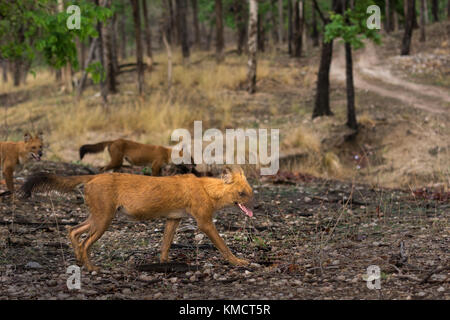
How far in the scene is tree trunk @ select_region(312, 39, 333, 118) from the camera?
17898mm

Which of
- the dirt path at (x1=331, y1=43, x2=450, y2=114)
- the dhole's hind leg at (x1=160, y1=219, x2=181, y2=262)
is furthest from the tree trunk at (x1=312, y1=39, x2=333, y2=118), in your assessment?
the dhole's hind leg at (x1=160, y1=219, x2=181, y2=262)

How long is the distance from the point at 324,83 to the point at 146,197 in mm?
13482

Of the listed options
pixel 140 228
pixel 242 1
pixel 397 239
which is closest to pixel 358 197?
pixel 397 239

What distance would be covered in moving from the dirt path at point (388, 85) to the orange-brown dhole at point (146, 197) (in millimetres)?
14657

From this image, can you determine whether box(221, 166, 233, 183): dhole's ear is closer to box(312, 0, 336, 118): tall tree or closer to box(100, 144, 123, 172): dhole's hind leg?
box(100, 144, 123, 172): dhole's hind leg

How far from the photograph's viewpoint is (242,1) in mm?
35906

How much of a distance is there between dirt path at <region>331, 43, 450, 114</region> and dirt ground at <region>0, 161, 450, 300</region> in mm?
11296

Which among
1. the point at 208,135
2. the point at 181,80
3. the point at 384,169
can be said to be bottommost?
the point at 384,169

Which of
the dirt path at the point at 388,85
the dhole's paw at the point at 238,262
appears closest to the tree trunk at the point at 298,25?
the dirt path at the point at 388,85

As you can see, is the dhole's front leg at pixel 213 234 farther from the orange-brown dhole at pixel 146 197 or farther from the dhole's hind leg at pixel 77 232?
the dhole's hind leg at pixel 77 232

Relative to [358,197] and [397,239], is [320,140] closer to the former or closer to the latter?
[358,197]

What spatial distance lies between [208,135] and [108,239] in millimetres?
8863

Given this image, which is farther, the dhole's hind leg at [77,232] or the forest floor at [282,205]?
the dhole's hind leg at [77,232]

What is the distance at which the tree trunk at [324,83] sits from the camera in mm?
17898
